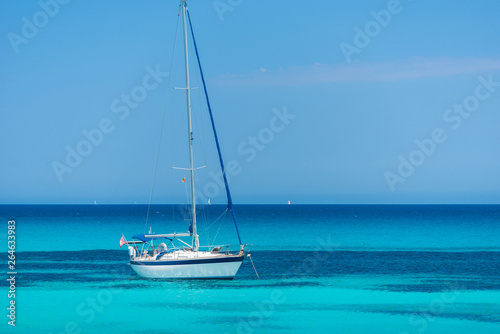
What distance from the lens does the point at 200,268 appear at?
40.2m

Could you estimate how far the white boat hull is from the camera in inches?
1575

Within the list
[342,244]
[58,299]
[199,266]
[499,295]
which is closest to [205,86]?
[199,266]

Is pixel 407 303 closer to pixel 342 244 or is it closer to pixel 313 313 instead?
pixel 313 313

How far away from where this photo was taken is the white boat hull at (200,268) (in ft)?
131

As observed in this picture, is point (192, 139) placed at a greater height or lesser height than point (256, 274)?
greater

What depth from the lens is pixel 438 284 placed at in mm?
41531

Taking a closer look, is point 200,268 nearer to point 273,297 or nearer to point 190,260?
point 190,260

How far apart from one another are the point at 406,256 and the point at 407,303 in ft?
89.8

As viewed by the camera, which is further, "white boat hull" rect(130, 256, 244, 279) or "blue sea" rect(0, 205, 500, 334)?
"white boat hull" rect(130, 256, 244, 279)

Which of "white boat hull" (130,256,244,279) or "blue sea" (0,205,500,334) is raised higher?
"white boat hull" (130,256,244,279)

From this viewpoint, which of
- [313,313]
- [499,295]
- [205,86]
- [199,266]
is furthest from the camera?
[205,86]

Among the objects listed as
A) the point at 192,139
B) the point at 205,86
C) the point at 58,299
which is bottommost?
the point at 58,299

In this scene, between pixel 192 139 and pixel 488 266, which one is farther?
pixel 488 266

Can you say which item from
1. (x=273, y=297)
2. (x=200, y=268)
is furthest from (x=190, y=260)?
(x=273, y=297)
